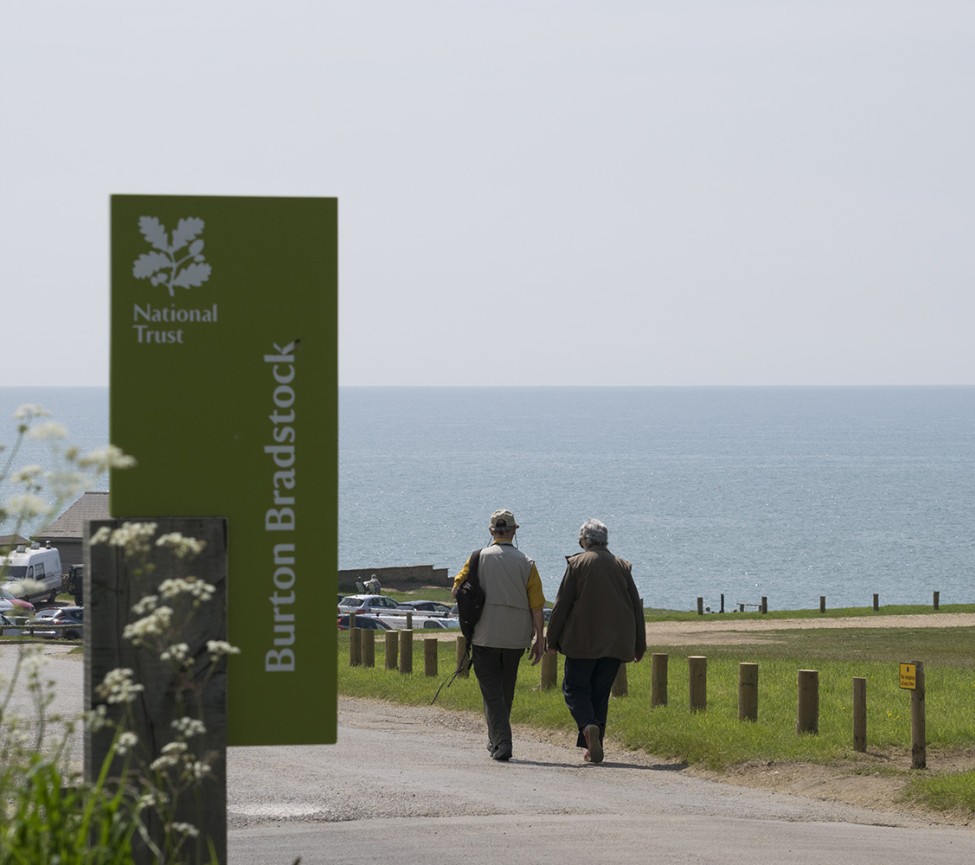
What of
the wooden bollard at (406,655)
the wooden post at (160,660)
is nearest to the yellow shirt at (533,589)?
the wooden post at (160,660)

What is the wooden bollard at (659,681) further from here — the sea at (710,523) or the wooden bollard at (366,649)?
the sea at (710,523)

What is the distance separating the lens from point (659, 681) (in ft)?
45.1

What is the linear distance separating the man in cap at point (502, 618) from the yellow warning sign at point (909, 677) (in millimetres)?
2414

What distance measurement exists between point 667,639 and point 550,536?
73515 millimetres

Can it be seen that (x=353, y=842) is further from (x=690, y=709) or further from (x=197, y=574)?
(x=690, y=709)

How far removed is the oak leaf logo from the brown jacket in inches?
257

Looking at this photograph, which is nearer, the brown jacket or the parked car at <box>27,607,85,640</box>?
the brown jacket

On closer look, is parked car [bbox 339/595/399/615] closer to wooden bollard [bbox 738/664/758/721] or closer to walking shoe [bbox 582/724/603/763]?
wooden bollard [bbox 738/664/758/721]

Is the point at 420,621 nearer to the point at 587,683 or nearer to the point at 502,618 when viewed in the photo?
the point at 587,683

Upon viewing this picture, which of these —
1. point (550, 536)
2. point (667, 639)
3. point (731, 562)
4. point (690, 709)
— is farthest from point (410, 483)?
point (690, 709)

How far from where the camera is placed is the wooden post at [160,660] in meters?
4.76

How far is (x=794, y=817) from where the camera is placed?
364 inches

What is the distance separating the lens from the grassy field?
10852mm

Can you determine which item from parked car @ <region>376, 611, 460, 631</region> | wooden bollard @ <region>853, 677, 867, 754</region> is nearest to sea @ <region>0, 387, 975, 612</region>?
parked car @ <region>376, 611, 460, 631</region>
